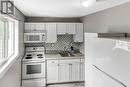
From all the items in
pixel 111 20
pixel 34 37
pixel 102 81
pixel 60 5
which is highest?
pixel 60 5

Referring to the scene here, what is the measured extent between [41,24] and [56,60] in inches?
49.9

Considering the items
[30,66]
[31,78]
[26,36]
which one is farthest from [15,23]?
[31,78]

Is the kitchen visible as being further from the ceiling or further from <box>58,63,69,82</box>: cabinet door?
the ceiling

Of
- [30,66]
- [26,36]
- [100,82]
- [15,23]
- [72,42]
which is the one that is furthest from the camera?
[72,42]

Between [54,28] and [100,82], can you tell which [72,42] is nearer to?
[54,28]

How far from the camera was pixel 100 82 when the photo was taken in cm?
183

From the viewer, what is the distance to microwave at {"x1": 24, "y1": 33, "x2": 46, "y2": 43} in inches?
170

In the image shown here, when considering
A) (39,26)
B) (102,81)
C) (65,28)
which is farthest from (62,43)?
(102,81)

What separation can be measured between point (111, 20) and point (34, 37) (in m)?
2.49

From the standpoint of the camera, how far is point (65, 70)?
420cm

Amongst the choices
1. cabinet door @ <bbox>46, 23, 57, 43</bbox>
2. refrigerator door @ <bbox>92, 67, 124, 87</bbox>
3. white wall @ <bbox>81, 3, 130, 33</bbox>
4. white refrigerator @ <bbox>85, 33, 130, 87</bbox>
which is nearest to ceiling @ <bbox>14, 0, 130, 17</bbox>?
white wall @ <bbox>81, 3, 130, 33</bbox>

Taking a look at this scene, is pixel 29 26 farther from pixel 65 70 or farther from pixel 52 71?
pixel 65 70

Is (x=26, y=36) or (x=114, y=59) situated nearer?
(x=114, y=59)

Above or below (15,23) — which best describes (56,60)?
below
